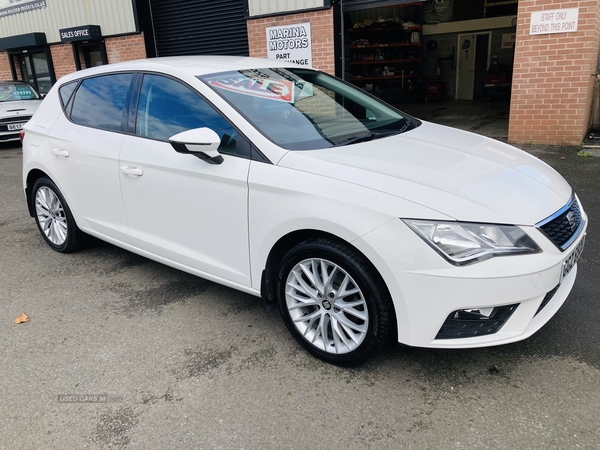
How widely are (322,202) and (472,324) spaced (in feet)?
3.10

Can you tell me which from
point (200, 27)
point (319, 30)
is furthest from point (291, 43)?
point (200, 27)

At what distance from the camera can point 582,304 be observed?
10.9 ft

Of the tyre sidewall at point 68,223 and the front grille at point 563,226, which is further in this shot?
the tyre sidewall at point 68,223

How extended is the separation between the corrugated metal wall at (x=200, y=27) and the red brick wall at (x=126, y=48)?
413 millimetres

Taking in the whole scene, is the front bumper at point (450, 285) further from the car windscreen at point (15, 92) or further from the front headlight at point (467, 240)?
the car windscreen at point (15, 92)

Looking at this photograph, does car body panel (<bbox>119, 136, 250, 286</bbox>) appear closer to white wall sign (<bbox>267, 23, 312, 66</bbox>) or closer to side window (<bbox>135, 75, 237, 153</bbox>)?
side window (<bbox>135, 75, 237, 153</bbox>)

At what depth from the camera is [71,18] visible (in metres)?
13.6

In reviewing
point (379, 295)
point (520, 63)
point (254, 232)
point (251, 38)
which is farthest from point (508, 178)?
point (251, 38)

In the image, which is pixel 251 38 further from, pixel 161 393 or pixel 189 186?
pixel 161 393

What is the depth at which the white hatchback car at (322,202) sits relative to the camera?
236 cm

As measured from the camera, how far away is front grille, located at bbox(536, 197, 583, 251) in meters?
2.49

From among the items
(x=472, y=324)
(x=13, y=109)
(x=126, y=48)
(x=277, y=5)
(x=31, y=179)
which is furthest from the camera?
(x=126, y=48)

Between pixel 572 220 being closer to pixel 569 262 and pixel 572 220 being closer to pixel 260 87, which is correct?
pixel 569 262

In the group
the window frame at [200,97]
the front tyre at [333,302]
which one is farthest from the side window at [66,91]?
the front tyre at [333,302]
